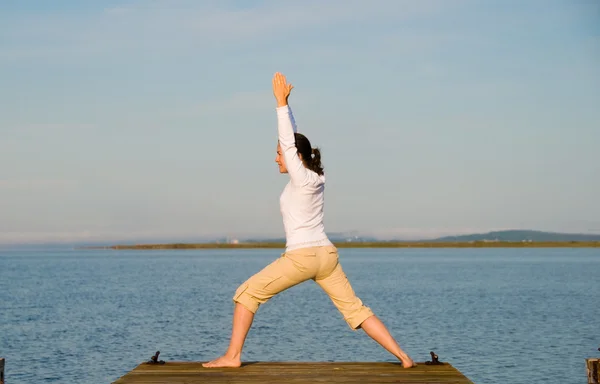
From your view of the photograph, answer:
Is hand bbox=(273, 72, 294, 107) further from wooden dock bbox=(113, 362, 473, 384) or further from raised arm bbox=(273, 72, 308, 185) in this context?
wooden dock bbox=(113, 362, 473, 384)

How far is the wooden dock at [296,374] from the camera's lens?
861 cm

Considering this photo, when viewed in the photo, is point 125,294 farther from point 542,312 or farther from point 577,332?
point 577,332

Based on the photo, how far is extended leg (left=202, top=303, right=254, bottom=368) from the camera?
29.6ft

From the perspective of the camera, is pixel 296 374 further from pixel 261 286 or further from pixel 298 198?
pixel 298 198

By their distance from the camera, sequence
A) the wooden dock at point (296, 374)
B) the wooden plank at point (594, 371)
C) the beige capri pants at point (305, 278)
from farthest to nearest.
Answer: the wooden plank at point (594, 371)
the beige capri pants at point (305, 278)
the wooden dock at point (296, 374)

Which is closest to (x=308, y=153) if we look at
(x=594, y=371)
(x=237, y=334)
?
(x=237, y=334)

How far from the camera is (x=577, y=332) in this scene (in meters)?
30.7

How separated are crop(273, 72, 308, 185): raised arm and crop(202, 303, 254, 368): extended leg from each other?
1.51 metres

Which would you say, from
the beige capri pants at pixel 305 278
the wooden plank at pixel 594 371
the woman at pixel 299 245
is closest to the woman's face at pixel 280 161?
the woman at pixel 299 245

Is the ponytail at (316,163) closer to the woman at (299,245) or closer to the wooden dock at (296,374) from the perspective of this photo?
the woman at (299,245)

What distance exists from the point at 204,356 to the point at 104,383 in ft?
13.1

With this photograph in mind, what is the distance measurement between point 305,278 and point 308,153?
→ 4.21 feet

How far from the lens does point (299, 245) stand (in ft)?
28.7

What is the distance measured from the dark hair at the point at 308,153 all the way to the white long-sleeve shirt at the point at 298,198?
0.09m
